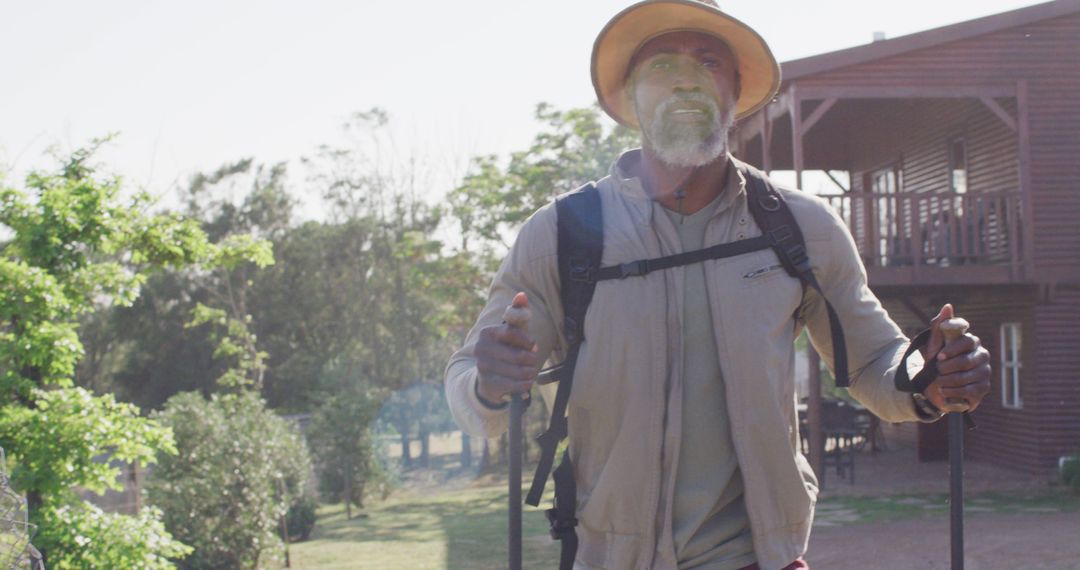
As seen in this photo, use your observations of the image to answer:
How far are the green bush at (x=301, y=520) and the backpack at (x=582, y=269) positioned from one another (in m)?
14.0

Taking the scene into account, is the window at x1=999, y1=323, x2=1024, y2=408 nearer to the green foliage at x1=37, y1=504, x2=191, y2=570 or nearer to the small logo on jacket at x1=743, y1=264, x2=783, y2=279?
the green foliage at x1=37, y1=504, x2=191, y2=570

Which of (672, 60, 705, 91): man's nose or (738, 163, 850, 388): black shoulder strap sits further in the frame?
(672, 60, 705, 91): man's nose

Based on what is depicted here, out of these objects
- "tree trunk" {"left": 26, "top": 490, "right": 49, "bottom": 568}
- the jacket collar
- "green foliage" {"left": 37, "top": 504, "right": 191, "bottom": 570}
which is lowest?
"green foliage" {"left": 37, "top": 504, "right": 191, "bottom": 570}

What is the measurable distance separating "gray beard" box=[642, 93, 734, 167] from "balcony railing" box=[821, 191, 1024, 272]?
12078 mm

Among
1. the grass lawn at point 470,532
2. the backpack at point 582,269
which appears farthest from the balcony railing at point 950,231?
the backpack at point 582,269

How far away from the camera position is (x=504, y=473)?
26156 millimetres

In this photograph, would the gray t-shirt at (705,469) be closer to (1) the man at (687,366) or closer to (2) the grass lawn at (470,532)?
(1) the man at (687,366)

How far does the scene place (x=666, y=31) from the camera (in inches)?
113

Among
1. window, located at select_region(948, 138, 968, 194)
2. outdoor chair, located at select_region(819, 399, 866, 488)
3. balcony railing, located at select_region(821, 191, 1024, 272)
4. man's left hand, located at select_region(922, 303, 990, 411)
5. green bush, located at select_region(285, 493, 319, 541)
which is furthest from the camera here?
window, located at select_region(948, 138, 968, 194)

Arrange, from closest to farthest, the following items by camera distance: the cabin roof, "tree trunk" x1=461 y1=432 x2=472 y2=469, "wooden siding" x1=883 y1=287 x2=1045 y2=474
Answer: the cabin roof, "wooden siding" x1=883 y1=287 x2=1045 y2=474, "tree trunk" x1=461 y1=432 x2=472 y2=469

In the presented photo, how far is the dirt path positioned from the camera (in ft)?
32.3

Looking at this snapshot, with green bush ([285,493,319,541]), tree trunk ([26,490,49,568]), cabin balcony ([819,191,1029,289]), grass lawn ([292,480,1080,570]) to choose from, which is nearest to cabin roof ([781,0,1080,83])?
cabin balcony ([819,191,1029,289])

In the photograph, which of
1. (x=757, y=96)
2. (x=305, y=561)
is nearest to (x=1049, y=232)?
(x=305, y=561)

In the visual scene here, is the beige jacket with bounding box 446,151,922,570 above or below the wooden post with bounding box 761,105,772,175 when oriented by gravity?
below
